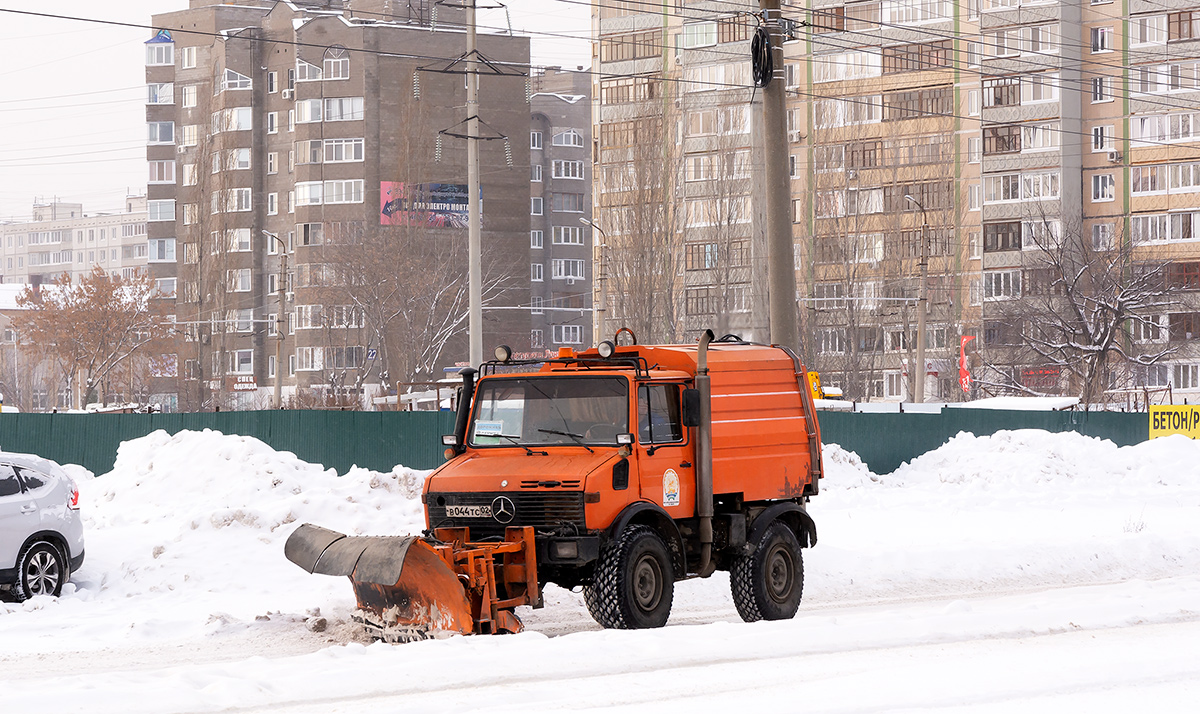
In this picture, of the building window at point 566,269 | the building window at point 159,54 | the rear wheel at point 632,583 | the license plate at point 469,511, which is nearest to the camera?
the rear wheel at point 632,583

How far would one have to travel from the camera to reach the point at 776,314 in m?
18.4

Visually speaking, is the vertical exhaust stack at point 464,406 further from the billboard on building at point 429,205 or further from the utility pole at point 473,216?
the billboard on building at point 429,205

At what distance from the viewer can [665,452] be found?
41.0 feet

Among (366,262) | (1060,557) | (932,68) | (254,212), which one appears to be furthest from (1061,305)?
(1060,557)

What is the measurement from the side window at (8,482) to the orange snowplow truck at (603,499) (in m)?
4.23

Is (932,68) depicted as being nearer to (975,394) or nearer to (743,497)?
(975,394)

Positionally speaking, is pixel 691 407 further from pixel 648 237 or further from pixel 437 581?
pixel 648 237

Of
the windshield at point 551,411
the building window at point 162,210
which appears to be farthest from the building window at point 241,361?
the windshield at point 551,411

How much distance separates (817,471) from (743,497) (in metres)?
1.31

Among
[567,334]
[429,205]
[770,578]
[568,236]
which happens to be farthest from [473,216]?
[568,236]

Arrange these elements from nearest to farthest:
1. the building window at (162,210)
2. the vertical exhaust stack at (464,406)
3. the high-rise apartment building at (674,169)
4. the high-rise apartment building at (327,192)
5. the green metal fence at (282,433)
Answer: the vertical exhaust stack at (464,406) < the green metal fence at (282,433) < the high-rise apartment building at (674,169) < the high-rise apartment building at (327,192) < the building window at (162,210)

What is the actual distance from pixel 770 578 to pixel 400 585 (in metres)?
3.76

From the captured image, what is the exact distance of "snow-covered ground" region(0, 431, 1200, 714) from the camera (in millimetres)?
9078

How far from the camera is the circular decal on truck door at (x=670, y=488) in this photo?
12.4 metres
